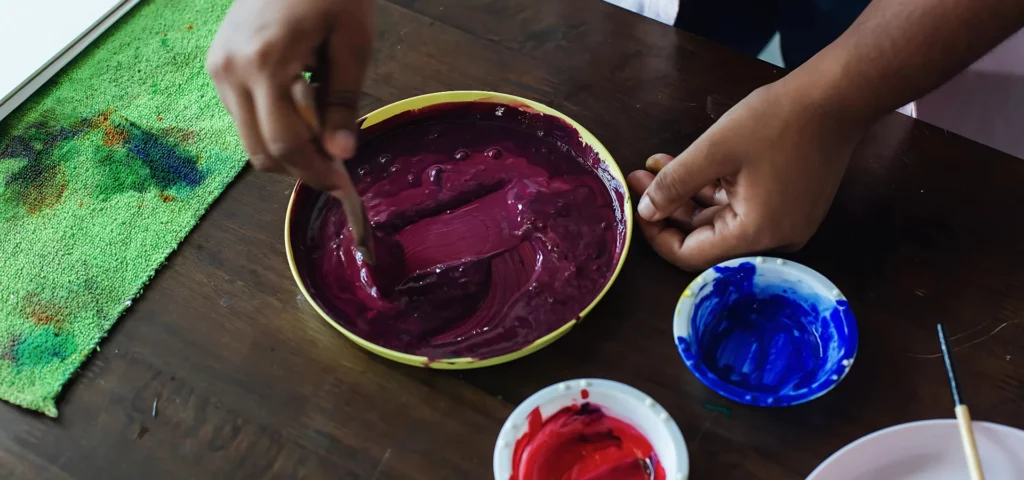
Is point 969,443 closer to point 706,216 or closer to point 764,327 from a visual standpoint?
point 764,327

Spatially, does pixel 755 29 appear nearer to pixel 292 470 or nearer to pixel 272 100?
pixel 272 100

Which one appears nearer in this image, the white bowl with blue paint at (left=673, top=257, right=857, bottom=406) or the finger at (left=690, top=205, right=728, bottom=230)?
the white bowl with blue paint at (left=673, top=257, right=857, bottom=406)

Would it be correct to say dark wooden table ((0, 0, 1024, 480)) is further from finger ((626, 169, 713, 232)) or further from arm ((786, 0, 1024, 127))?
arm ((786, 0, 1024, 127))

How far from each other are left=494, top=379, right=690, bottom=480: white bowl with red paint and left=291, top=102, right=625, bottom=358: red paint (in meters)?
0.10

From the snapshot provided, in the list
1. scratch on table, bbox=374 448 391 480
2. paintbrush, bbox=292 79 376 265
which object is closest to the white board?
paintbrush, bbox=292 79 376 265

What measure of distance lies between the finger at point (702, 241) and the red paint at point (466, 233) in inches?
1.8

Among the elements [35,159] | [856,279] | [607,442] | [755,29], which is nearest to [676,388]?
[607,442]

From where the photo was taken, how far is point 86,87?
3.63ft

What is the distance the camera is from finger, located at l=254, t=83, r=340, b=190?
711mm

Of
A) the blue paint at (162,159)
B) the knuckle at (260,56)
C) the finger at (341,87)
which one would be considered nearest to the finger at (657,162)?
the finger at (341,87)

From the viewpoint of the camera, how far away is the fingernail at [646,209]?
0.88 meters

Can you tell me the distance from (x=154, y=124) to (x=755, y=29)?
103cm

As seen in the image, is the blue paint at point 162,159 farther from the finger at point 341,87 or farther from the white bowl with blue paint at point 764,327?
the white bowl with blue paint at point 764,327

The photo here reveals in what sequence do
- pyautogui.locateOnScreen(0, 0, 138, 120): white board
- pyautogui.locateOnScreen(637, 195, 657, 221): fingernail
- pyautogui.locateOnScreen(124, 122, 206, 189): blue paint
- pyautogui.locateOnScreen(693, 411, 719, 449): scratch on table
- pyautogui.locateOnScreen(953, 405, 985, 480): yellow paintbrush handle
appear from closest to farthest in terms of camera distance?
pyautogui.locateOnScreen(953, 405, 985, 480): yellow paintbrush handle
pyautogui.locateOnScreen(693, 411, 719, 449): scratch on table
pyautogui.locateOnScreen(637, 195, 657, 221): fingernail
pyautogui.locateOnScreen(124, 122, 206, 189): blue paint
pyautogui.locateOnScreen(0, 0, 138, 120): white board
